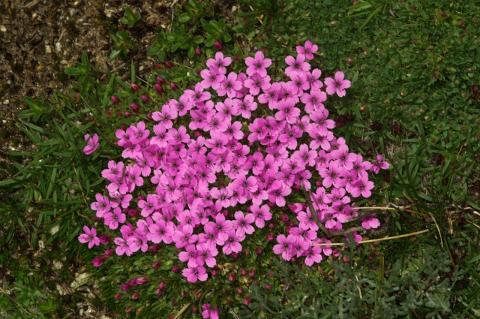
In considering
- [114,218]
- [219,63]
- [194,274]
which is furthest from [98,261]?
[219,63]

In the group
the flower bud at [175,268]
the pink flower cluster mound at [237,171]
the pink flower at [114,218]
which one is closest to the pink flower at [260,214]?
the pink flower cluster mound at [237,171]

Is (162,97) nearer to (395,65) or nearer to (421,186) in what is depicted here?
(395,65)

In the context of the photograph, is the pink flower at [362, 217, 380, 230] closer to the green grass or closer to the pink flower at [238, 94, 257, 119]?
the green grass

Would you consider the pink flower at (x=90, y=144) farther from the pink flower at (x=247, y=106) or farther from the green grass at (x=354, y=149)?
the pink flower at (x=247, y=106)

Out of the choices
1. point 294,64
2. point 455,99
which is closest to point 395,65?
point 455,99

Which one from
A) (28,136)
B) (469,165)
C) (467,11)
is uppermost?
(467,11)

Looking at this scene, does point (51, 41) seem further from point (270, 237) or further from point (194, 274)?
point (270, 237)
